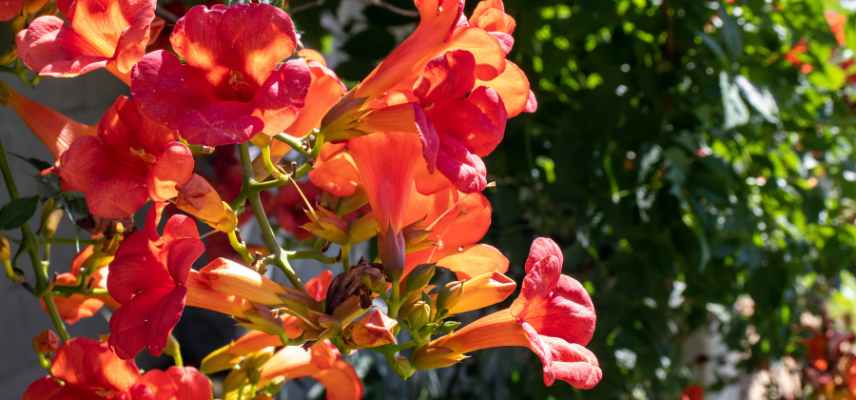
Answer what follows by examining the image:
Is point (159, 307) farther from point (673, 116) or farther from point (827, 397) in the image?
point (827, 397)

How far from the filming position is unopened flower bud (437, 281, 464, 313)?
0.99 m

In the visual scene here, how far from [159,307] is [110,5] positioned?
0.96 feet

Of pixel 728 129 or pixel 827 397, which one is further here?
pixel 827 397

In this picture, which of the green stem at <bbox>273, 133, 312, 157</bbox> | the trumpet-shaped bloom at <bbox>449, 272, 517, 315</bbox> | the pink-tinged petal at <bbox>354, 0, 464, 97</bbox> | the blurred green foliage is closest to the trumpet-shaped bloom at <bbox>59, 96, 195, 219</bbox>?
the green stem at <bbox>273, 133, 312, 157</bbox>

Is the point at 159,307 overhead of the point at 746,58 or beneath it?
overhead

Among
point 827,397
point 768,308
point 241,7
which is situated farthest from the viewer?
point 827,397

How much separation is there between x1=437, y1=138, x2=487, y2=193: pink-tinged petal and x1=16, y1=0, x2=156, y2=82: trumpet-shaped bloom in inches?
11.8

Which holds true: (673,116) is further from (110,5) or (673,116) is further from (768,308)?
(110,5)

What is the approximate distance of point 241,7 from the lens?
79 centimetres

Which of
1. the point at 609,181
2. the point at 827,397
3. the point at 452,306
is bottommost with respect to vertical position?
the point at 827,397

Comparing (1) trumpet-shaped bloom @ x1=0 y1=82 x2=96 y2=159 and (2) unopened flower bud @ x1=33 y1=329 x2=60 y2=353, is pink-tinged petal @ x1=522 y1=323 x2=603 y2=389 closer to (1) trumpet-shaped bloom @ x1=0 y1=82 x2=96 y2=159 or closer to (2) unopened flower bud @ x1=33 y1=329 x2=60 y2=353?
(1) trumpet-shaped bloom @ x1=0 y1=82 x2=96 y2=159

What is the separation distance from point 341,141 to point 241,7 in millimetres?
225

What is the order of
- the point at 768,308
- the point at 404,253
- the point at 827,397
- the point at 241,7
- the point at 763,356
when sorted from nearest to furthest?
the point at 241,7, the point at 404,253, the point at 768,308, the point at 827,397, the point at 763,356

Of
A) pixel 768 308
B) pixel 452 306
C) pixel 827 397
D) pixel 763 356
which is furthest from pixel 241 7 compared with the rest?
pixel 763 356
